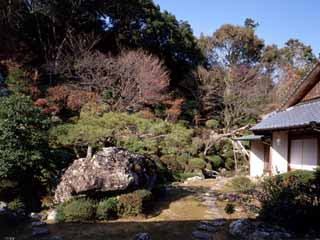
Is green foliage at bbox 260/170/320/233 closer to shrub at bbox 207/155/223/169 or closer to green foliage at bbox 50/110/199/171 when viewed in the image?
green foliage at bbox 50/110/199/171

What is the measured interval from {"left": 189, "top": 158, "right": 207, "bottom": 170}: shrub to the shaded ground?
4.83 m

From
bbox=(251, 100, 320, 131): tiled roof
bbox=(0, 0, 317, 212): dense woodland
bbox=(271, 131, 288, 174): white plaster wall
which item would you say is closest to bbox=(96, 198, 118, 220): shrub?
bbox=(0, 0, 317, 212): dense woodland

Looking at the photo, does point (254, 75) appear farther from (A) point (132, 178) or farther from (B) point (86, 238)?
(B) point (86, 238)

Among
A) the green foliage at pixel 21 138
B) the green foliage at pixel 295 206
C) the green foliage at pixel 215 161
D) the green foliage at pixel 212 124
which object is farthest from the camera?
the green foliage at pixel 212 124

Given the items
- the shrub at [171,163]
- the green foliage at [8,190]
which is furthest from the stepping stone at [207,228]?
the shrub at [171,163]

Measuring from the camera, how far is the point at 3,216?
22.5 ft

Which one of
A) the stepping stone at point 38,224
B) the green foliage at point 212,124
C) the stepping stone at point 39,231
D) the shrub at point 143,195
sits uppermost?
the green foliage at point 212,124

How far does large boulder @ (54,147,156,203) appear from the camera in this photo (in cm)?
750

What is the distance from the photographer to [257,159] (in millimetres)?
14336

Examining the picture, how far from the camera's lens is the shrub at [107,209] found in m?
7.16

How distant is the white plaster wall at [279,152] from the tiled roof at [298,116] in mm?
815

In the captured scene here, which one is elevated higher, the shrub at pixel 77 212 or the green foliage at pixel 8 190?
the green foliage at pixel 8 190

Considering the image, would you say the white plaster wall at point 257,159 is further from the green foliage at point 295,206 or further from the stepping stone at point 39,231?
the stepping stone at point 39,231

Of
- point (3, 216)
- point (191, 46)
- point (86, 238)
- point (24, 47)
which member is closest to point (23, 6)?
point (24, 47)
